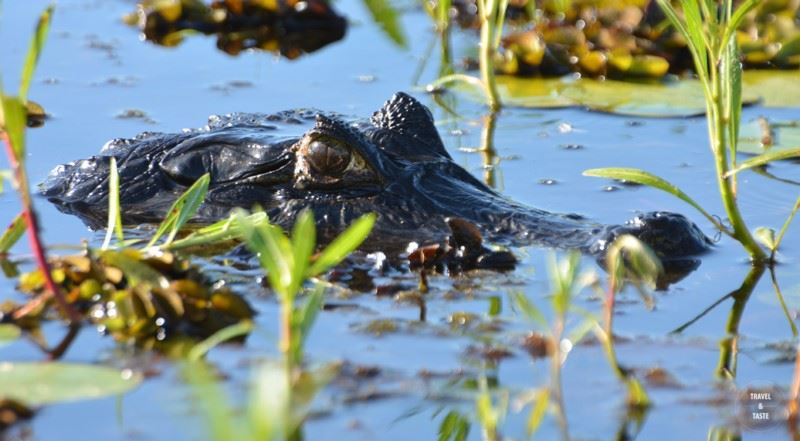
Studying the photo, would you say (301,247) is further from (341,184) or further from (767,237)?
(767,237)

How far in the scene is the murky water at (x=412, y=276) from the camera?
11.5ft

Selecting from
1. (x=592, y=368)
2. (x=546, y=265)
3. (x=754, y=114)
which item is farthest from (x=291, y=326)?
(x=754, y=114)

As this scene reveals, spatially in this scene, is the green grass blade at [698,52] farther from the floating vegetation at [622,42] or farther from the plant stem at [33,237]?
the floating vegetation at [622,42]

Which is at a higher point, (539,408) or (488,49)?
(488,49)

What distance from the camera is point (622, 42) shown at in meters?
8.38

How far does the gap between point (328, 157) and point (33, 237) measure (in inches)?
63.4

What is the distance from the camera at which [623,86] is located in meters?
8.00

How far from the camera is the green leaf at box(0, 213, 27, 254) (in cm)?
450

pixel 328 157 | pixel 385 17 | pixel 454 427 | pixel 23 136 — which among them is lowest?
pixel 454 427

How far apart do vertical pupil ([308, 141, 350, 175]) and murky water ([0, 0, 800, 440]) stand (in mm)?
767

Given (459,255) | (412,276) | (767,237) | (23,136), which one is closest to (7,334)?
(23,136)

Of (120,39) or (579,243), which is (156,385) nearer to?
(579,243)

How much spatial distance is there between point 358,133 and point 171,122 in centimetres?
224

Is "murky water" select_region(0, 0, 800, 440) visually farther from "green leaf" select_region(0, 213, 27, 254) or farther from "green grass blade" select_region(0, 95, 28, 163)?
"green grass blade" select_region(0, 95, 28, 163)
